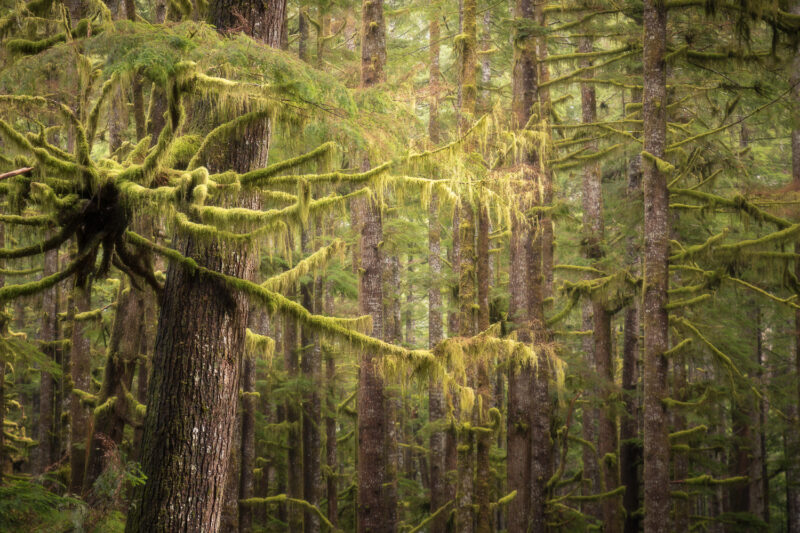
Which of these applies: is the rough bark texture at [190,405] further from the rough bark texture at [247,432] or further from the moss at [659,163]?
the rough bark texture at [247,432]

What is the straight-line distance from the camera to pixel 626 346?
15.1 metres

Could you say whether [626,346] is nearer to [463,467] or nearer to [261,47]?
[463,467]

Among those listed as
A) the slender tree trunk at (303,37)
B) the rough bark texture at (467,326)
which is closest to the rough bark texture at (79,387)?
the rough bark texture at (467,326)

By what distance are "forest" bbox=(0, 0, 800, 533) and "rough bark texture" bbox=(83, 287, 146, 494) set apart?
0.11 feet

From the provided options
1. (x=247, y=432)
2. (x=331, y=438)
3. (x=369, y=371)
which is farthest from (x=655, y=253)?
(x=331, y=438)

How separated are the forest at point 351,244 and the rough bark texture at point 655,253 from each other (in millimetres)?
38

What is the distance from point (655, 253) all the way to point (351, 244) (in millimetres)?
9475

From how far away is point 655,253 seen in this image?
9.66 m

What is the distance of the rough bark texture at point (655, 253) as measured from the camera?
962cm

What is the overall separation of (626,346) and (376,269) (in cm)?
766

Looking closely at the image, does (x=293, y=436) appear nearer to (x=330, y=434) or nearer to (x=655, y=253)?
(x=330, y=434)

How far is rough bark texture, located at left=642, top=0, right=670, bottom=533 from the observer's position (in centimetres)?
962

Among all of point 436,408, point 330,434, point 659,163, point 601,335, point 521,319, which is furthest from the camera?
point 330,434

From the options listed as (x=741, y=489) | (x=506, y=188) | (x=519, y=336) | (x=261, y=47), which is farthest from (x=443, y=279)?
(x=741, y=489)
